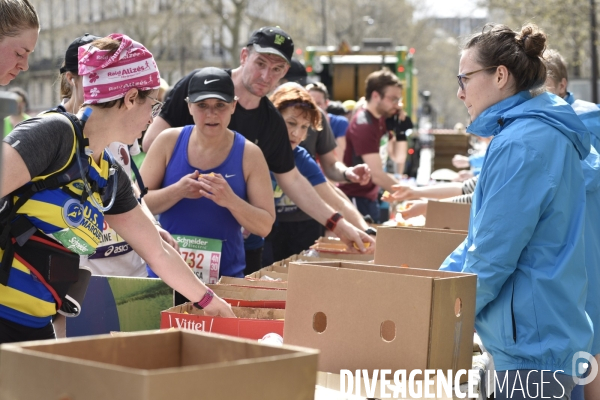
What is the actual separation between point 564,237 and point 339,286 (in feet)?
2.80

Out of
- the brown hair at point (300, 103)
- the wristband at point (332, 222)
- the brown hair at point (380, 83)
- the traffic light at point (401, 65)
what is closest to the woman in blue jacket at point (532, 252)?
the wristband at point (332, 222)

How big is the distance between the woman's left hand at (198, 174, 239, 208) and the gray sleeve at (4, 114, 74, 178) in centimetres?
156

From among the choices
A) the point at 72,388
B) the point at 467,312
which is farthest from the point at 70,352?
the point at 467,312

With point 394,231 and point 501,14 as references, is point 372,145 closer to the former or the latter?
point 394,231

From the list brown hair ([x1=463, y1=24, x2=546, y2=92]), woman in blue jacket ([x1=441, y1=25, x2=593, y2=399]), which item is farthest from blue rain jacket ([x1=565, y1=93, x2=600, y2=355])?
brown hair ([x1=463, y1=24, x2=546, y2=92])

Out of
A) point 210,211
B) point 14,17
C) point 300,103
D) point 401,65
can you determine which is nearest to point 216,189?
point 210,211

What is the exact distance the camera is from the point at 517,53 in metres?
3.16

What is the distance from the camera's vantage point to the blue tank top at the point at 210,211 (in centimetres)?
448

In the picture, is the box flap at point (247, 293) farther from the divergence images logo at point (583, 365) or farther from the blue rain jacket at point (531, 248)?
the divergence images logo at point (583, 365)

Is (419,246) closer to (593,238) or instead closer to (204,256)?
(593,238)

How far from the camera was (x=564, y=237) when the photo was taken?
2.93m

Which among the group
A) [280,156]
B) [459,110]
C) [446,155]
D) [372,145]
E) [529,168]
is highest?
[529,168]

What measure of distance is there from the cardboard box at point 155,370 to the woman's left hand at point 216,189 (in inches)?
93.1

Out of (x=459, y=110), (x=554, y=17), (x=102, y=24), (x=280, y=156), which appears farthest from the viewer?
(x=459, y=110)
